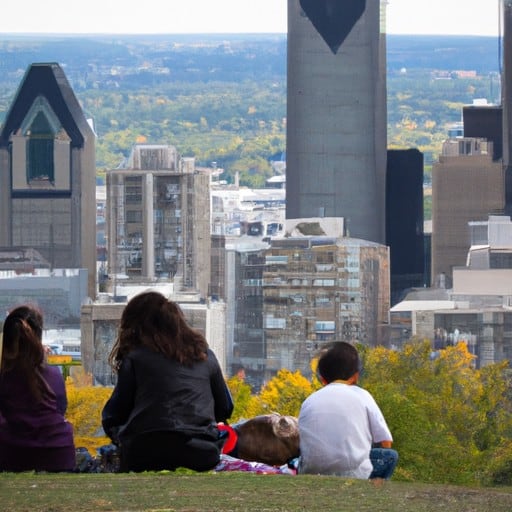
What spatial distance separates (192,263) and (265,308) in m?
9.14

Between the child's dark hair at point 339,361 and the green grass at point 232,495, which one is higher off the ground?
the child's dark hair at point 339,361

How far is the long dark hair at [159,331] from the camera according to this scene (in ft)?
27.6

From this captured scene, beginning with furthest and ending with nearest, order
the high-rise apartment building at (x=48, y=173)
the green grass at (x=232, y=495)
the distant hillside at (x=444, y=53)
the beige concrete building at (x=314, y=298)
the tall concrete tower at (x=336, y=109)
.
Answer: the tall concrete tower at (x=336, y=109)
the high-rise apartment building at (x=48, y=173)
the distant hillside at (x=444, y=53)
the beige concrete building at (x=314, y=298)
the green grass at (x=232, y=495)

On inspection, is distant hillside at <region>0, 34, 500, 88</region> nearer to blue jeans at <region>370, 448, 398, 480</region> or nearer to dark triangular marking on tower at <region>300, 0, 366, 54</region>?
dark triangular marking on tower at <region>300, 0, 366, 54</region>

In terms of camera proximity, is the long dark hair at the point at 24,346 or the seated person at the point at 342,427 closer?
the seated person at the point at 342,427

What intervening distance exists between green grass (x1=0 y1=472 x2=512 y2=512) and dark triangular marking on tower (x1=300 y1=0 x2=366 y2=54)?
9504 cm

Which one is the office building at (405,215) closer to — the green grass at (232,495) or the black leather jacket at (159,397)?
the black leather jacket at (159,397)

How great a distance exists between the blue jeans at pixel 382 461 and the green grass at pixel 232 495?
38 cm

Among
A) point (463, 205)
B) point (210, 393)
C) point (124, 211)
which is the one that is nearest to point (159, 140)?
point (124, 211)

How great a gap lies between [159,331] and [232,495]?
43.2 inches

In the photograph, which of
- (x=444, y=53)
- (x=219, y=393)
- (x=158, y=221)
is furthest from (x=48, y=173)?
(x=219, y=393)

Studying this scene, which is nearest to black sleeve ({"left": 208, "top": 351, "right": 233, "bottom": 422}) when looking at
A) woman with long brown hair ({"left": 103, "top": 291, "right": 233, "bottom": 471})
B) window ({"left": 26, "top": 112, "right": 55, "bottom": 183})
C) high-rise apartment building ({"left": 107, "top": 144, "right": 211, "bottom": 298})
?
woman with long brown hair ({"left": 103, "top": 291, "right": 233, "bottom": 471})

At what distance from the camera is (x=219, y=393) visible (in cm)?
862

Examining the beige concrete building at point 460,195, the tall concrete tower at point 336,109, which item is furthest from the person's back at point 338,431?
the tall concrete tower at point 336,109
